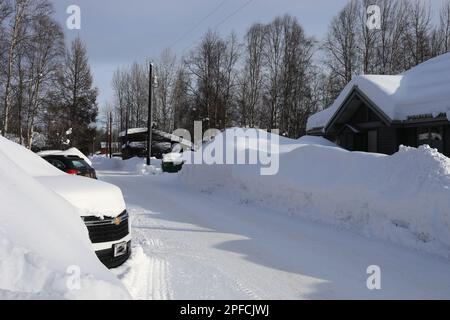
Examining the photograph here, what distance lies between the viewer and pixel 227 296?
509 cm

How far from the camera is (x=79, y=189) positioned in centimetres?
547

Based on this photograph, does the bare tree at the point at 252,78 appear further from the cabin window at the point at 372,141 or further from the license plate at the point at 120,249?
the license plate at the point at 120,249

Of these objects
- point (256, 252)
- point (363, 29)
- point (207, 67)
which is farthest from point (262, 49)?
point (256, 252)

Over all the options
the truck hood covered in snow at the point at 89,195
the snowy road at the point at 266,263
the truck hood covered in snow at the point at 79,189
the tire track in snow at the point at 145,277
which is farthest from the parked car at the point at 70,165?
the truck hood covered in snow at the point at 89,195

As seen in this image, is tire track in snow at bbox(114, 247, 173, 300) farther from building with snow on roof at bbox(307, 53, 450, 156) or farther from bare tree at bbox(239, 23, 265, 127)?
bare tree at bbox(239, 23, 265, 127)

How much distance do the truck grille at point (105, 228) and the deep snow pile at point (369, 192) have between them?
16.3ft

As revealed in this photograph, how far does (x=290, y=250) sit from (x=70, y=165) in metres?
9.48

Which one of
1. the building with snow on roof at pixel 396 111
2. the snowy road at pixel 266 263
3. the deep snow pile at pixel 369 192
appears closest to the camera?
the snowy road at pixel 266 263

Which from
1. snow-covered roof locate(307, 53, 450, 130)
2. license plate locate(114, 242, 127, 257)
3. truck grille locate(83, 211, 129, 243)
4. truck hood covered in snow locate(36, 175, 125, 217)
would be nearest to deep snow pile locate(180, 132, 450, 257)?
license plate locate(114, 242, 127, 257)

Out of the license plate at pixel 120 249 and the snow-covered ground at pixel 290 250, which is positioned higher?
the license plate at pixel 120 249

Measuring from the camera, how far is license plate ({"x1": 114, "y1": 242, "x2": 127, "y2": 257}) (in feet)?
17.9

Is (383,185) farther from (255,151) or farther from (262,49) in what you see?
(262,49)

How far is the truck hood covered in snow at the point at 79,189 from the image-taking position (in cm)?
522

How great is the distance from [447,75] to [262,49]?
102ft
